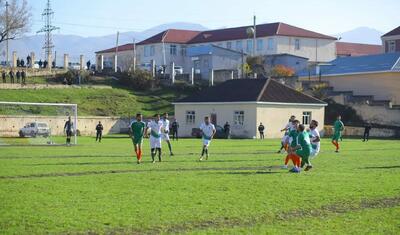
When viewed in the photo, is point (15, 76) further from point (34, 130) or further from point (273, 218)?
point (273, 218)

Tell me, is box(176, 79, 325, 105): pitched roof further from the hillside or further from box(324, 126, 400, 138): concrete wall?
the hillside

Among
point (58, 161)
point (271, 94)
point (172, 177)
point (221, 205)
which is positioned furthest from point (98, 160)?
point (271, 94)

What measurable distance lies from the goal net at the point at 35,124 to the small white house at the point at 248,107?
10753 millimetres

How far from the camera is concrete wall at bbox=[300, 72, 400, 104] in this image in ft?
199

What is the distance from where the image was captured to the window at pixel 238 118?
52434 mm

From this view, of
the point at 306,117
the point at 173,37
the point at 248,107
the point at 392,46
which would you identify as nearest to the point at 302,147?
the point at 248,107

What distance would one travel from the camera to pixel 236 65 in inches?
3255

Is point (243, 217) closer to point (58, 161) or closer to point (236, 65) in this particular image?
point (58, 161)

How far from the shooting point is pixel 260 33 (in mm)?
91062

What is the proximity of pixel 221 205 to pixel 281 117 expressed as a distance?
41.6 m

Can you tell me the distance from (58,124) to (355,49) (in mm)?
66749

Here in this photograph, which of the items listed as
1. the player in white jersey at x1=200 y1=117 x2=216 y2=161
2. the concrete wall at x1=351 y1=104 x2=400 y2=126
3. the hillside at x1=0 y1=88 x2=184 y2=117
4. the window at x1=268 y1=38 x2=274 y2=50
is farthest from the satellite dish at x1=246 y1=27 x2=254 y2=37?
the player in white jersey at x1=200 y1=117 x2=216 y2=161

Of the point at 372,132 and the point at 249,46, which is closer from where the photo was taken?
the point at 372,132

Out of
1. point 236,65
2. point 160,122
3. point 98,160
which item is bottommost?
point 98,160
